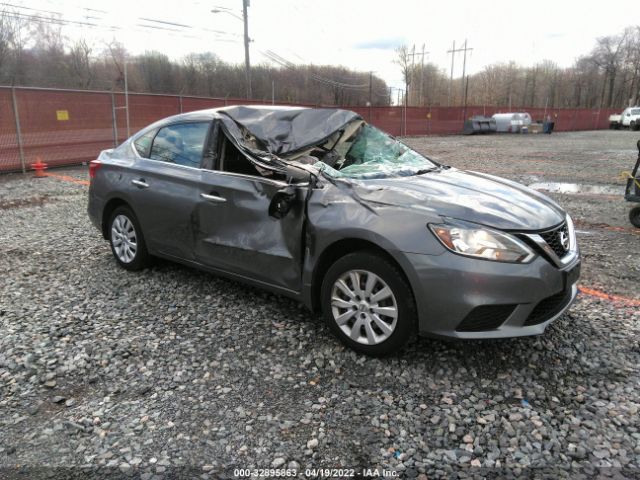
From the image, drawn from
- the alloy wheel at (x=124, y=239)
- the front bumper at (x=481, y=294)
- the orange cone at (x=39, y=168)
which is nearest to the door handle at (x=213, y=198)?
the alloy wheel at (x=124, y=239)

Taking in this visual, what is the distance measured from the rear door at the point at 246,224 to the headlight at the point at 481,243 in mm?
1041

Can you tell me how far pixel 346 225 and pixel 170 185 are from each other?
1.93 meters

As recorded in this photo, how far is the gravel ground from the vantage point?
2.38m

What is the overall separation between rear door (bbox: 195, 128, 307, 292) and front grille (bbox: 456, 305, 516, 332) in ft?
3.91

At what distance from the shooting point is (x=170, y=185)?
432 cm

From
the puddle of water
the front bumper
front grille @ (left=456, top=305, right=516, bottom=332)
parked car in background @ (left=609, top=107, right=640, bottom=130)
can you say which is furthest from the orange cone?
parked car in background @ (left=609, top=107, right=640, bottom=130)

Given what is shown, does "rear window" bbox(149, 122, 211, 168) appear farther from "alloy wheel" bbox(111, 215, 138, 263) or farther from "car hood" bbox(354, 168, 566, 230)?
"car hood" bbox(354, 168, 566, 230)

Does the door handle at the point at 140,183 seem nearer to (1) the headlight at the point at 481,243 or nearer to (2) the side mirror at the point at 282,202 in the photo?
(2) the side mirror at the point at 282,202

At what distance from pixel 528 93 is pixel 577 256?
108 metres

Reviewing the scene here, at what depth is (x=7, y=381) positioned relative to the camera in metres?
3.04

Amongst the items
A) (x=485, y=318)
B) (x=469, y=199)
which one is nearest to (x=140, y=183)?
(x=469, y=199)

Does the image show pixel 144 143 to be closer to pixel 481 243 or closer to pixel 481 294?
pixel 481 243

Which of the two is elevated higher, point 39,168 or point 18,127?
point 18,127

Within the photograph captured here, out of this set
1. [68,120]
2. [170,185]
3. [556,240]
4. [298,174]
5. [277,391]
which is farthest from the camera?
[68,120]
